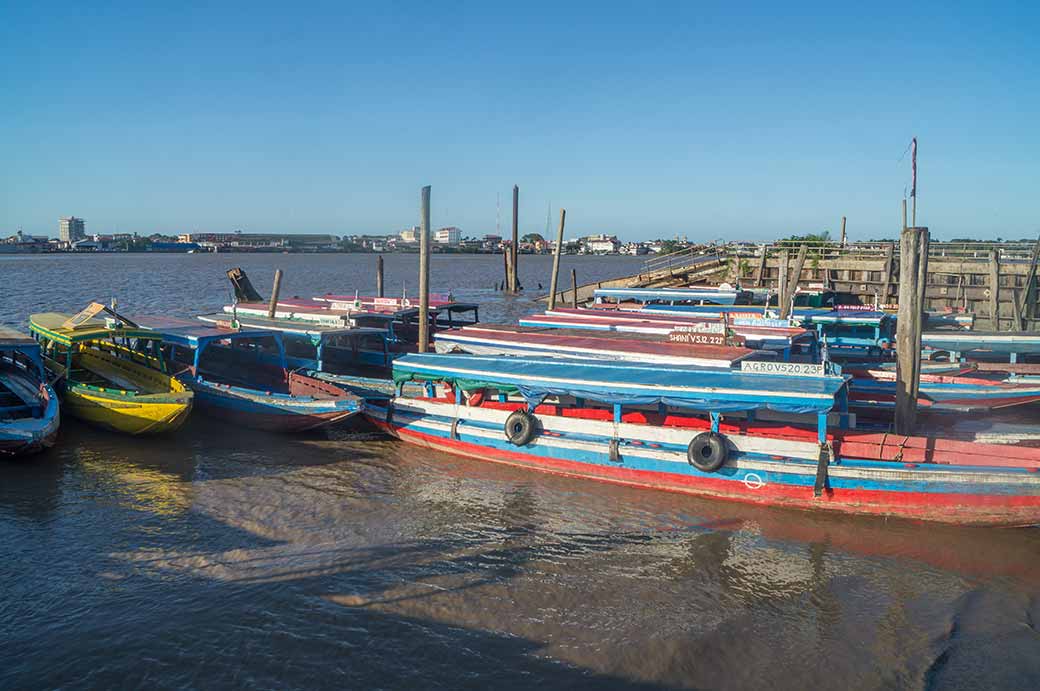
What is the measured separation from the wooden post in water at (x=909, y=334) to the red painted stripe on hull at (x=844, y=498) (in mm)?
1822

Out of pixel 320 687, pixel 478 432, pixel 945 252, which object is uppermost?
pixel 945 252

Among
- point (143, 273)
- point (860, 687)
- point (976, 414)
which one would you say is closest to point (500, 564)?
point (860, 687)

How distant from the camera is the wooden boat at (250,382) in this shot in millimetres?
18250

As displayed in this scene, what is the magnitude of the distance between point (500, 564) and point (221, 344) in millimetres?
16557

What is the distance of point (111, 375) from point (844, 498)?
64.7 feet

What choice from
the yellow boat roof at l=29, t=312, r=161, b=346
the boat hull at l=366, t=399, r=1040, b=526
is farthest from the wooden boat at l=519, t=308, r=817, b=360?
the yellow boat roof at l=29, t=312, r=161, b=346

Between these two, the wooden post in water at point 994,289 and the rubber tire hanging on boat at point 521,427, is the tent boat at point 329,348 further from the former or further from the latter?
the wooden post in water at point 994,289

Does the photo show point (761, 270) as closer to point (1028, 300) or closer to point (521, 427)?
point (1028, 300)

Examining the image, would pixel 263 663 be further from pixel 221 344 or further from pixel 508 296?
pixel 508 296

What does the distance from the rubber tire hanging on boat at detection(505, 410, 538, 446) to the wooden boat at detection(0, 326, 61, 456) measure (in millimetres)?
10263

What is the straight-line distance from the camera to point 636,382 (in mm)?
15141

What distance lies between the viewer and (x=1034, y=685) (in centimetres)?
884

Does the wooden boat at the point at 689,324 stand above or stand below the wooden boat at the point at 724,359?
above

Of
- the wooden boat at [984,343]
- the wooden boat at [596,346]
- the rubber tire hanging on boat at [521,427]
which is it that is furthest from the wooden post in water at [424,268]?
the wooden boat at [984,343]
